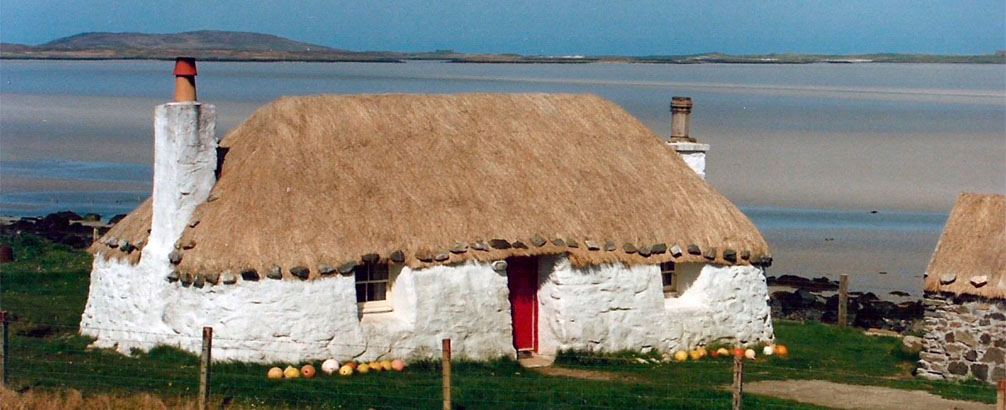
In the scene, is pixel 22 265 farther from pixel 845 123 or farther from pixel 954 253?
pixel 845 123

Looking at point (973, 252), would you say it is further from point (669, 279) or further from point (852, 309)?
point (852, 309)

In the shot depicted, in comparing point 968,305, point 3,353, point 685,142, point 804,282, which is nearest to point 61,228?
point 804,282

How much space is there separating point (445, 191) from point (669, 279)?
4.14 meters

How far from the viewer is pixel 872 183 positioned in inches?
2167

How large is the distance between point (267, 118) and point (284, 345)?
13.3 ft

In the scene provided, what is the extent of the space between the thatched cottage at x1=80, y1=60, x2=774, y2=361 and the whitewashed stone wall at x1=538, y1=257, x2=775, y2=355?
0.03m

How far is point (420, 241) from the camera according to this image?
22.9m

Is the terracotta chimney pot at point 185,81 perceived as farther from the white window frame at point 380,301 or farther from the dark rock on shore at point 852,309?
the dark rock on shore at point 852,309

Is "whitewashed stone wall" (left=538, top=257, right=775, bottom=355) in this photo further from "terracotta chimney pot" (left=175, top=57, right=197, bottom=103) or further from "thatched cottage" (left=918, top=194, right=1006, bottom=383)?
"terracotta chimney pot" (left=175, top=57, right=197, bottom=103)

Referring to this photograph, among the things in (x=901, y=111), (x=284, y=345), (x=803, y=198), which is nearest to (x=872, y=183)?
(x=803, y=198)

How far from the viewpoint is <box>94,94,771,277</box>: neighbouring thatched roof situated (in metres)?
22.2

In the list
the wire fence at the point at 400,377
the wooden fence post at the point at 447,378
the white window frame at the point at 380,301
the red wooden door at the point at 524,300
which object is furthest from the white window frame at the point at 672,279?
the wooden fence post at the point at 447,378

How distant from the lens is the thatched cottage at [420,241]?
21891 millimetres

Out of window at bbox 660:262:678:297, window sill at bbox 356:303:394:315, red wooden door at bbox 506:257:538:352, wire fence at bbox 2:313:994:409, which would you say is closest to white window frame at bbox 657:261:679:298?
window at bbox 660:262:678:297
